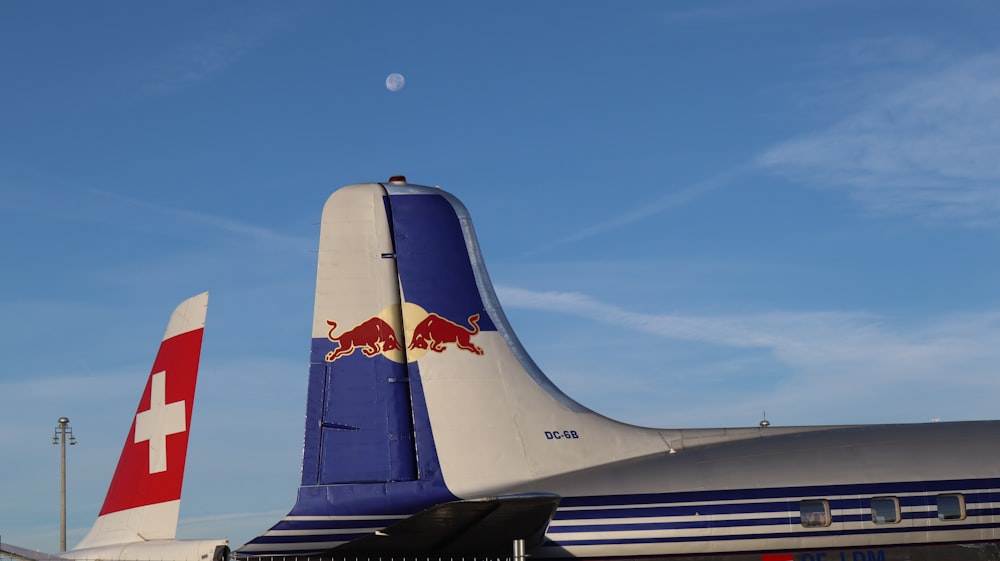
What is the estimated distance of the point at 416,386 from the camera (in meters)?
18.8

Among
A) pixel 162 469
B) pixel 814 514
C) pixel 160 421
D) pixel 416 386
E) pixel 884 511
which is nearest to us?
pixel 162 469

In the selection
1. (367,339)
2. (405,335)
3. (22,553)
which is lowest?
(22,553)

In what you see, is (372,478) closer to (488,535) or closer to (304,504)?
(304,504)

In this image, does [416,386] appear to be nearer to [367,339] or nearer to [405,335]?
[405,335]

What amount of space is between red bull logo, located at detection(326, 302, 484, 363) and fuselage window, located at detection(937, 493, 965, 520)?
8.12 meters

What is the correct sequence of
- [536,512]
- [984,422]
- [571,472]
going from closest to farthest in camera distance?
[536,512]
[571,472]
[984,422]

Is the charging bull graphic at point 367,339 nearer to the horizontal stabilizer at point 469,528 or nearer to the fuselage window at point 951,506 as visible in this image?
the horizontal stabilizer at point 469,528

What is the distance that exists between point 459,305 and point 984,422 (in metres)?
9.62

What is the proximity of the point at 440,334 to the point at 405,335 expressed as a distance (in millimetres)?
611

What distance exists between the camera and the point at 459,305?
19609 millimetres

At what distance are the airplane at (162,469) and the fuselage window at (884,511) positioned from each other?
10.3 m

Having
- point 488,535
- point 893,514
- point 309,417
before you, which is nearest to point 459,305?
point 309,417

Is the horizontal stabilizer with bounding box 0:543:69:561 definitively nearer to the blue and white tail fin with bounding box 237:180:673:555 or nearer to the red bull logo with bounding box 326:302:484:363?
Result: the blue and white tail fin with bounding box 237:180:673:555

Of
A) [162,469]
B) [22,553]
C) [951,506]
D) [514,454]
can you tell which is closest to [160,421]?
[162,469]
